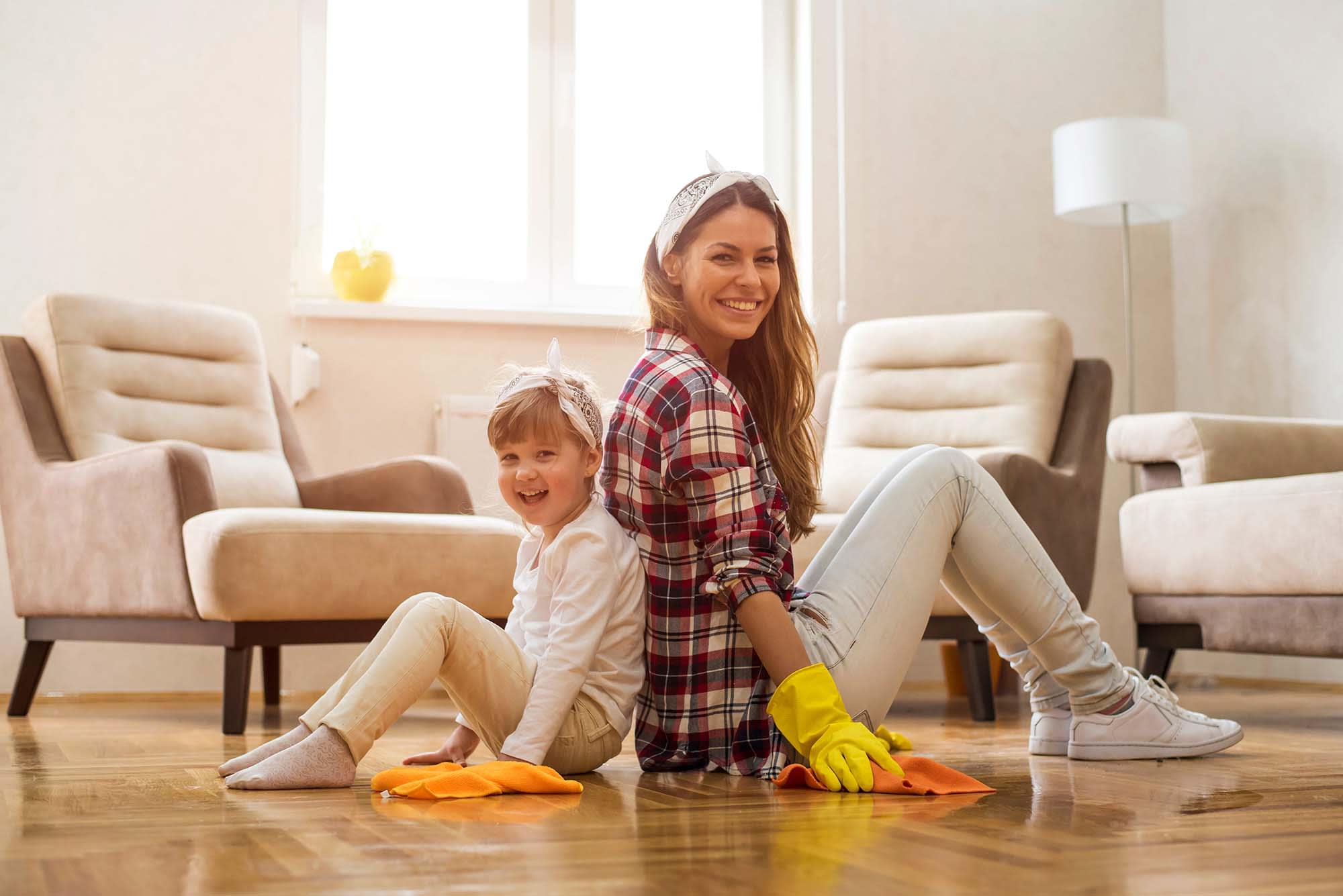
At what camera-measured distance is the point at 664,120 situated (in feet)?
14.0

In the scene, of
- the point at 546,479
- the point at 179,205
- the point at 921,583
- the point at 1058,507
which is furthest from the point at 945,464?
the point at 179,205

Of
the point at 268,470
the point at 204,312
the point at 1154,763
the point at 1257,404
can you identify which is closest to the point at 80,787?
the point at 1154,763

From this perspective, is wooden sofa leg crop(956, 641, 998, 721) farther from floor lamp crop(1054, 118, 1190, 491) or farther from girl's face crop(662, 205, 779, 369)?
floor lamp crop(1054, 118, 1190, 491)

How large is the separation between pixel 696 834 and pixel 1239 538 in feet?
5.50

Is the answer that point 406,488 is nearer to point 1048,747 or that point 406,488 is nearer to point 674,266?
point 674,266

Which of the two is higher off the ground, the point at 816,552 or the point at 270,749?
the point at 816,552

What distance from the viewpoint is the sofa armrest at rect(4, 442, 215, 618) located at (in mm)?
2525

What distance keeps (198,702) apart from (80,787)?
6.35 feet

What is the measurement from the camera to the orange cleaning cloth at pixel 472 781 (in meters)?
1.40

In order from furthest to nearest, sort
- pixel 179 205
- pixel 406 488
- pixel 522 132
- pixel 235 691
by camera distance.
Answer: pixel 522 132 < pixel 179 205 < pixel 406 488 < pixel 235 691

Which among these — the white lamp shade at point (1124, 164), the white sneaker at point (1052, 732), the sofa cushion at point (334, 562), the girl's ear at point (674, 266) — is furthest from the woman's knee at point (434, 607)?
the white lamp shade at point (1124, 164)

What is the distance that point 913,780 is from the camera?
1402 mm

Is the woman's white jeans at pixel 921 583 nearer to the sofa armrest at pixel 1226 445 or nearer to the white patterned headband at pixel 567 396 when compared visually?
the white patterned headband at pixel 567 396

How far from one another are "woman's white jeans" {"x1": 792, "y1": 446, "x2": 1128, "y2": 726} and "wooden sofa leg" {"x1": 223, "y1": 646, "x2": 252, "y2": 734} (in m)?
1.19
